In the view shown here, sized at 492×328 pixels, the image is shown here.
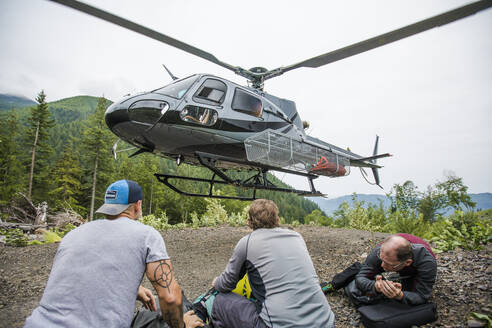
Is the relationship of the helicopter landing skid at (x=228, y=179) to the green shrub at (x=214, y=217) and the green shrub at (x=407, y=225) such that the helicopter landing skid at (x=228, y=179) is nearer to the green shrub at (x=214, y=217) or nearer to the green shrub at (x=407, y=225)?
the green shrub at (x=214, y=217)

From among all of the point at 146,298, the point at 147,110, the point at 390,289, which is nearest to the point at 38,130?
the point at 147,110

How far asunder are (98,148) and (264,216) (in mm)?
25359

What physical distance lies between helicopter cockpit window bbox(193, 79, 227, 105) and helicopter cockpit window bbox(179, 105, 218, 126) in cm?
17

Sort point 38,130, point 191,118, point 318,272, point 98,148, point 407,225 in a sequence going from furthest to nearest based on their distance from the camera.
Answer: point 38,130
point 98,148
point 407,225
point 191,118
point 318,272

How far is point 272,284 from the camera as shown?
188cm

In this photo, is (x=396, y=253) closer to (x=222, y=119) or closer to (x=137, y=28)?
(x=222, y=119)

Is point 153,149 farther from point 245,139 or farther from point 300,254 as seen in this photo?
point 300,254

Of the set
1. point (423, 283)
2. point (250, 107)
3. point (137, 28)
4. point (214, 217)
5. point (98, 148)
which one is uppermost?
point (137, 28)

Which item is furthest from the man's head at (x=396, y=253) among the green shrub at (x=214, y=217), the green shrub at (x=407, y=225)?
the green shrub at (x=214, y=217)

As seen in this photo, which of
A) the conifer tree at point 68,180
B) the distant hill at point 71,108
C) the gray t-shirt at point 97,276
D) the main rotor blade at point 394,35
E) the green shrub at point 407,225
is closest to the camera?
the gray t-shirt at point 97,276

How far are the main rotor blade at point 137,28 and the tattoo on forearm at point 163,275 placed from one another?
12.6 ft

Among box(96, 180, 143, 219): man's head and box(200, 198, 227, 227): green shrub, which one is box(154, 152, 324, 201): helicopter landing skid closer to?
box(96, 180, 143, 219): man's head

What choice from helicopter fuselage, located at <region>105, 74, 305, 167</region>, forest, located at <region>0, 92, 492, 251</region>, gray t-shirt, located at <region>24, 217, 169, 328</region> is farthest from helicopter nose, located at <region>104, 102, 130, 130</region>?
forest, located at <region>0, 92, 492, 251</region>

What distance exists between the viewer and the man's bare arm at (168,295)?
5.20 ft
